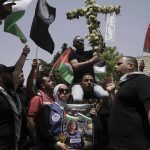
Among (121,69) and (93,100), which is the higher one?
(121,69)

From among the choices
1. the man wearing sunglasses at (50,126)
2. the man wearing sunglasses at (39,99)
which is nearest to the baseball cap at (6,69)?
the man wearing sunglasses at (39,99)

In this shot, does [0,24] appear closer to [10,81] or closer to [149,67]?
[10,81]

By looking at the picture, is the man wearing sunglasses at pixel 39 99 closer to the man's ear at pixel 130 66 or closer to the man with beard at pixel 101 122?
the man with beard at pixel 101 122

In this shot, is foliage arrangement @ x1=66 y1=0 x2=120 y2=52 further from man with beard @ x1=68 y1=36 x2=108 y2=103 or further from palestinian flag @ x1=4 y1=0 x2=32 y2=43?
palestinian flag @ x1=4 y1=0 x2=32 y2=43

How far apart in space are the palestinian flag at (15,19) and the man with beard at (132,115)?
268cm

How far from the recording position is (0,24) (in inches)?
276

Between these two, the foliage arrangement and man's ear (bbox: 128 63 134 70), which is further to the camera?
the foliage arrangement

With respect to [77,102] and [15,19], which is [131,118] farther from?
[15,19]

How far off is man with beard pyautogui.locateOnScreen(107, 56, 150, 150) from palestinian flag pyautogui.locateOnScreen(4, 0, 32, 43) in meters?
2.68

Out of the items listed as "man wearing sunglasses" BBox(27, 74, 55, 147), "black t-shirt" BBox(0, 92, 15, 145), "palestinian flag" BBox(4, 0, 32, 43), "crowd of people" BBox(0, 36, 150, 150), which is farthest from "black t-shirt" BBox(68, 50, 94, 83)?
"black t-shirt" BBox(0, 92, 15, 145)

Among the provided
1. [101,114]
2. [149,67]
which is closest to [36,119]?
[101,114]

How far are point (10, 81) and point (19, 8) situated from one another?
2289mm

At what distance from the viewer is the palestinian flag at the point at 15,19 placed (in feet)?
25.1

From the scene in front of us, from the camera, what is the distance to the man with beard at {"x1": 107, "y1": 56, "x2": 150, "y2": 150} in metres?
5.19
